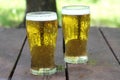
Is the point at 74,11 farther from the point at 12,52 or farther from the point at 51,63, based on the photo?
the point at 12,52

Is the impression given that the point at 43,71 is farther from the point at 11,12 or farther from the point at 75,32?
the point at 11,12

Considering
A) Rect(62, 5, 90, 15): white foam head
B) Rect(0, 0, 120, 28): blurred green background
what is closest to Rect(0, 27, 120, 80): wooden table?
Rect(62, 5, 90, 15): white foam head

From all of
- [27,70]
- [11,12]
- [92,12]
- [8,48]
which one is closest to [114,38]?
[8,48]

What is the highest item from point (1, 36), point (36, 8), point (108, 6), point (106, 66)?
point (106, 66)

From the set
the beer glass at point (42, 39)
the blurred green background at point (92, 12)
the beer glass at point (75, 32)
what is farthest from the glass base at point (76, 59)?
the blurred green background at point (92, 12)

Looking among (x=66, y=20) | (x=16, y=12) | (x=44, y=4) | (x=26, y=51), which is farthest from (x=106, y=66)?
(x=16, y=12)

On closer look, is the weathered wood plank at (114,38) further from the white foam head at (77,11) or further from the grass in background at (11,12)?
the grass in background at (11,12)
